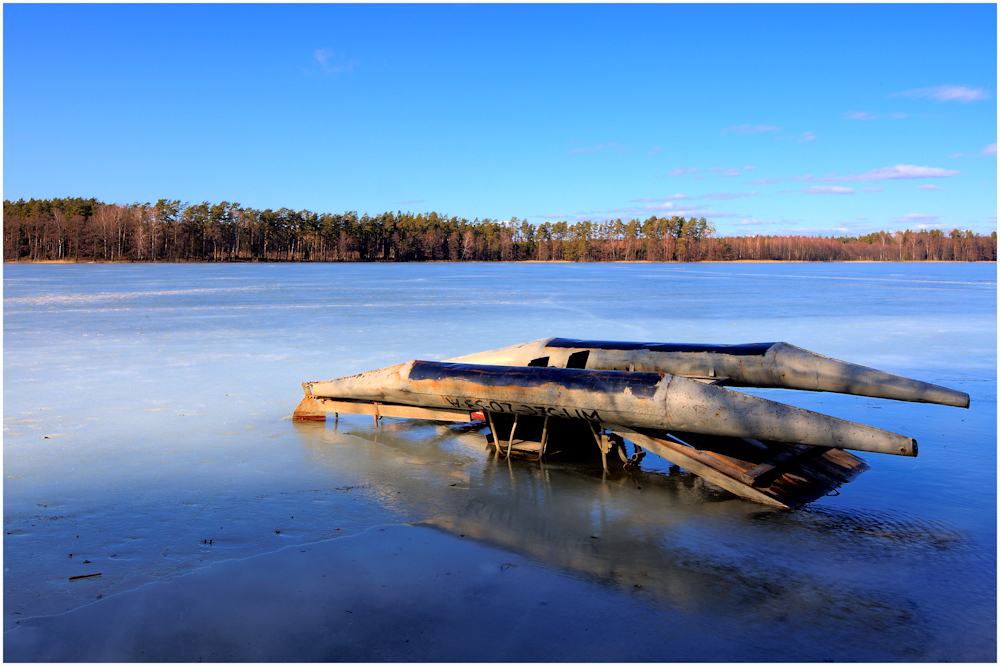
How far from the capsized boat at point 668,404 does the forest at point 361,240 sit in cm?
9727

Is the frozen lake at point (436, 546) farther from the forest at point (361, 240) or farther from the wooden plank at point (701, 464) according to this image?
the forest at point (361, 240)

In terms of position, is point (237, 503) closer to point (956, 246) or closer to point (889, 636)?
point (889, 636)

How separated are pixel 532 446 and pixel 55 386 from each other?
237 inches

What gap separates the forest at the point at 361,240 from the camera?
95.4m

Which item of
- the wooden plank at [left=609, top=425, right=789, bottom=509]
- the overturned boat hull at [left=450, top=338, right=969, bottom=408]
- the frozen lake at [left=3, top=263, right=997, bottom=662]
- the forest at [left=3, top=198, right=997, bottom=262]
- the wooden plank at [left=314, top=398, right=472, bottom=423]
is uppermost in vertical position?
the forest at [left=3, top=198, right=997, bottom=262]

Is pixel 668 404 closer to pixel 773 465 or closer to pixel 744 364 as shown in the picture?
pixel 773 465

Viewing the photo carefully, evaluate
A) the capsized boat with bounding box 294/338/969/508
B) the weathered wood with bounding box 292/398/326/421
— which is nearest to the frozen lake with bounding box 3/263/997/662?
the weathered wood with bounding box 292/398/326/421

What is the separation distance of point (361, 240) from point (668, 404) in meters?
128

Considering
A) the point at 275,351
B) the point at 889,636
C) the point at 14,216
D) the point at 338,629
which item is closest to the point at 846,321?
the point at 275,351

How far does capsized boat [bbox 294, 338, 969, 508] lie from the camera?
4.77m

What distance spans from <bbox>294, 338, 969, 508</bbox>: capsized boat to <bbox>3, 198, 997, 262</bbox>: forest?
97272 mm

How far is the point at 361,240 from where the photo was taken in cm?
12850

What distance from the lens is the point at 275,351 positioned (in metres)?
11.4

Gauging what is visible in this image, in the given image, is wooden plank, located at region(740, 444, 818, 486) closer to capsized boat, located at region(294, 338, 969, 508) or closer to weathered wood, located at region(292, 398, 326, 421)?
capsized boat, located at region(294, 338, 969, 508)
